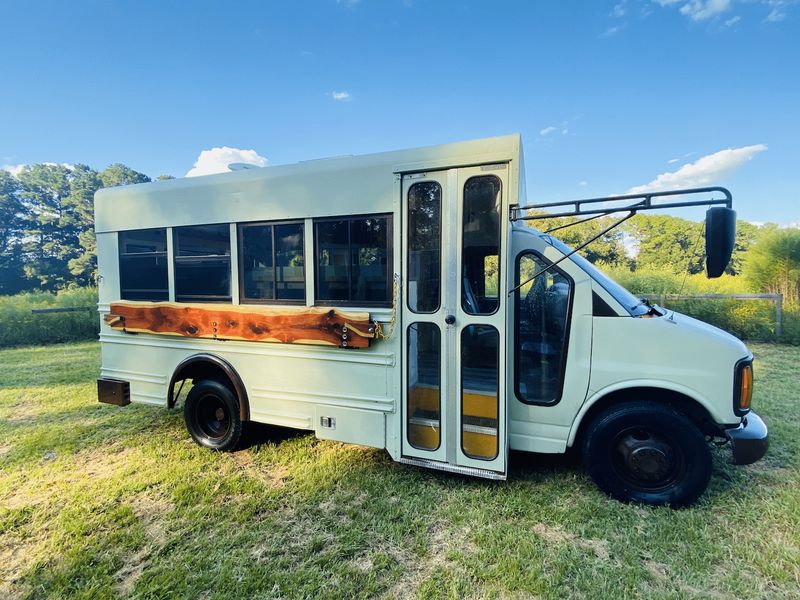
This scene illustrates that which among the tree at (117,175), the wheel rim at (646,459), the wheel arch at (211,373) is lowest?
the wheel rim at (646,459)

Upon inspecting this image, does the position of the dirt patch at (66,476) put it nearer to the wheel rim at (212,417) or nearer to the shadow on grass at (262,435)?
the wheel rim at (212,417)

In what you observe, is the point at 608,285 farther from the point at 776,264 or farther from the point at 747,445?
the point at 776,264

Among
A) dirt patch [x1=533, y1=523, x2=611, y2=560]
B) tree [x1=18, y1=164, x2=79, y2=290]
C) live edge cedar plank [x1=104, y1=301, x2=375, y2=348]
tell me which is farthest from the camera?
tree [x1=18, y1=164, x2=79, y2=290]

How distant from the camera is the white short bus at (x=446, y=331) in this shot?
2.66 m

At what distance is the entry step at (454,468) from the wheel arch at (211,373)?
5.24 ft

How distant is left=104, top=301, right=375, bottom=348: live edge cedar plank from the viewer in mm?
3098

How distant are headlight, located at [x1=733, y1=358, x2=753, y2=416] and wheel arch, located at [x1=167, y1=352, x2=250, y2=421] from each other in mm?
3818

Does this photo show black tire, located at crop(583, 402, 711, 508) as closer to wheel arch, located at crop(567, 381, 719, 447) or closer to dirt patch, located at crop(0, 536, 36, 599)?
wheel arch, located at crop(567, 381, 719, 447)

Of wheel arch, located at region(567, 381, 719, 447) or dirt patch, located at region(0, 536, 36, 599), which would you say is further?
wheel arch, located at region(567, 381, 719, 447)

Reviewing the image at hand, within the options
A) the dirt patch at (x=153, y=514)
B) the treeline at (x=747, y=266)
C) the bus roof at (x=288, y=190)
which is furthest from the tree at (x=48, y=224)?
the treeline at (x=747, y=266)

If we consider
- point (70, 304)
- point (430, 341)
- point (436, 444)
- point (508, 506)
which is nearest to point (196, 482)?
point (436, 444)

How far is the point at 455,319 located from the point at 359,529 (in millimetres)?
1572

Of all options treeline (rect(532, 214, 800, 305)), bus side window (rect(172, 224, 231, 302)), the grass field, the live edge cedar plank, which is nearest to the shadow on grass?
the grass field

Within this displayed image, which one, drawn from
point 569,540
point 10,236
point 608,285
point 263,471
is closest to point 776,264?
point 608,285
